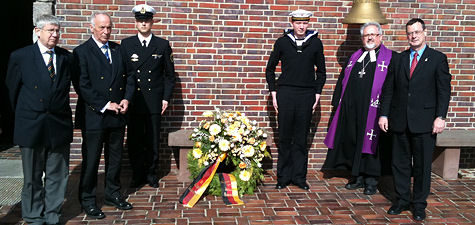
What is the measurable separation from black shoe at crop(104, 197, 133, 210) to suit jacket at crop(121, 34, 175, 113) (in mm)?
1108

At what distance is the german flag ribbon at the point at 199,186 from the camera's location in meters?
5.33

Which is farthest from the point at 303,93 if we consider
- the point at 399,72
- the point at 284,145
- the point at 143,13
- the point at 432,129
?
the point at 143,13

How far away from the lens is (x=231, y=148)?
573cm

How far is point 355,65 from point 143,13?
2621 mm

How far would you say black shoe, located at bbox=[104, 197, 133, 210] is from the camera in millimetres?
5113

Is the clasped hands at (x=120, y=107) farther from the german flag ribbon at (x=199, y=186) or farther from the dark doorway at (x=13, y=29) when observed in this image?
the dark doorway at (x=13, y=29)

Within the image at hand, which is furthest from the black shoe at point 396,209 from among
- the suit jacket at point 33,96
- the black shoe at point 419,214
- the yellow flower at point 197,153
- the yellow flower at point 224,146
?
the suit jacket at point 33,96

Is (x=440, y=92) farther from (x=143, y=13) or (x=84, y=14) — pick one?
(x=84, y=14)

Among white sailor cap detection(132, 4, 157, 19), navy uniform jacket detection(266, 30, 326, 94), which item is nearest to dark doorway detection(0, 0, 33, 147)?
white sailor cap detection(132, 4, 157, 19)

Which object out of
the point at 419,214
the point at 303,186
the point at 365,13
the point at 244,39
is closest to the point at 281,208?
the point at 303,186

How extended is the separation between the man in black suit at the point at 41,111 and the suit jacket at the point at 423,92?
3.39 metres

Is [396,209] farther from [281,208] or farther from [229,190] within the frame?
[229,190]

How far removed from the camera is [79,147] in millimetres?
6434

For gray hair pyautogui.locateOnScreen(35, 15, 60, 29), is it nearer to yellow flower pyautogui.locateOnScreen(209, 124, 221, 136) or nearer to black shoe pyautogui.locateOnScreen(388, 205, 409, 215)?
yellow flower pyautogui.locateOnScreen(209, 124, 221, 136)
